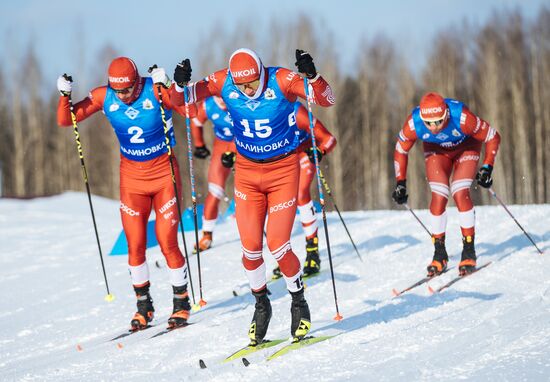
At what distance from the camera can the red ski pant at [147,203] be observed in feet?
20.9

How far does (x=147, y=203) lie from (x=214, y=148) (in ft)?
10.4

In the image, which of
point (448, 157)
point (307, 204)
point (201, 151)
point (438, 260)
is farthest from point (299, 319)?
point (201, 151)

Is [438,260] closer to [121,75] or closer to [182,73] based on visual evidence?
[182,73]

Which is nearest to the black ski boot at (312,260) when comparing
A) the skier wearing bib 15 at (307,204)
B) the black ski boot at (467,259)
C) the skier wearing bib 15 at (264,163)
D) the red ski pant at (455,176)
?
the skier wearing bib 15 at (307,204)

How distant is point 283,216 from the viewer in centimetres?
523

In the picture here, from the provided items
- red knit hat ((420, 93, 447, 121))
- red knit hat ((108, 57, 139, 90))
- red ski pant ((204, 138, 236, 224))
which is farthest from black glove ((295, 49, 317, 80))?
red ski pant ((204, 138, 236, 224))

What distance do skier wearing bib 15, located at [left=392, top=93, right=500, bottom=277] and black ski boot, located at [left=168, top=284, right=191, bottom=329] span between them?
2556mm

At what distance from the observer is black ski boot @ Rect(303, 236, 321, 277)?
795 cm

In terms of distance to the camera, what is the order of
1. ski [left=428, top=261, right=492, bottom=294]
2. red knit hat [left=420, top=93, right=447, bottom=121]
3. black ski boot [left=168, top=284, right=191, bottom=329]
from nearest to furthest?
black ski boot [left=168, top=284, right=191, bottom=329], ski [left=428, top=261, right=492, bottom=294], red knit hat [left=420, top=93, right=447, bottom=121]

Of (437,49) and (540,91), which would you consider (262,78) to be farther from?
(437,49)

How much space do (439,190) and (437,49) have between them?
25.0 meters

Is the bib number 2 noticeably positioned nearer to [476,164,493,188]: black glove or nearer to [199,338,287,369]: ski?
[199,338,287,369]: ski

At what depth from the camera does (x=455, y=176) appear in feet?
24.6

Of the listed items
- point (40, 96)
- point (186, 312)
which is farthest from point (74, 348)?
point (40, 96)
